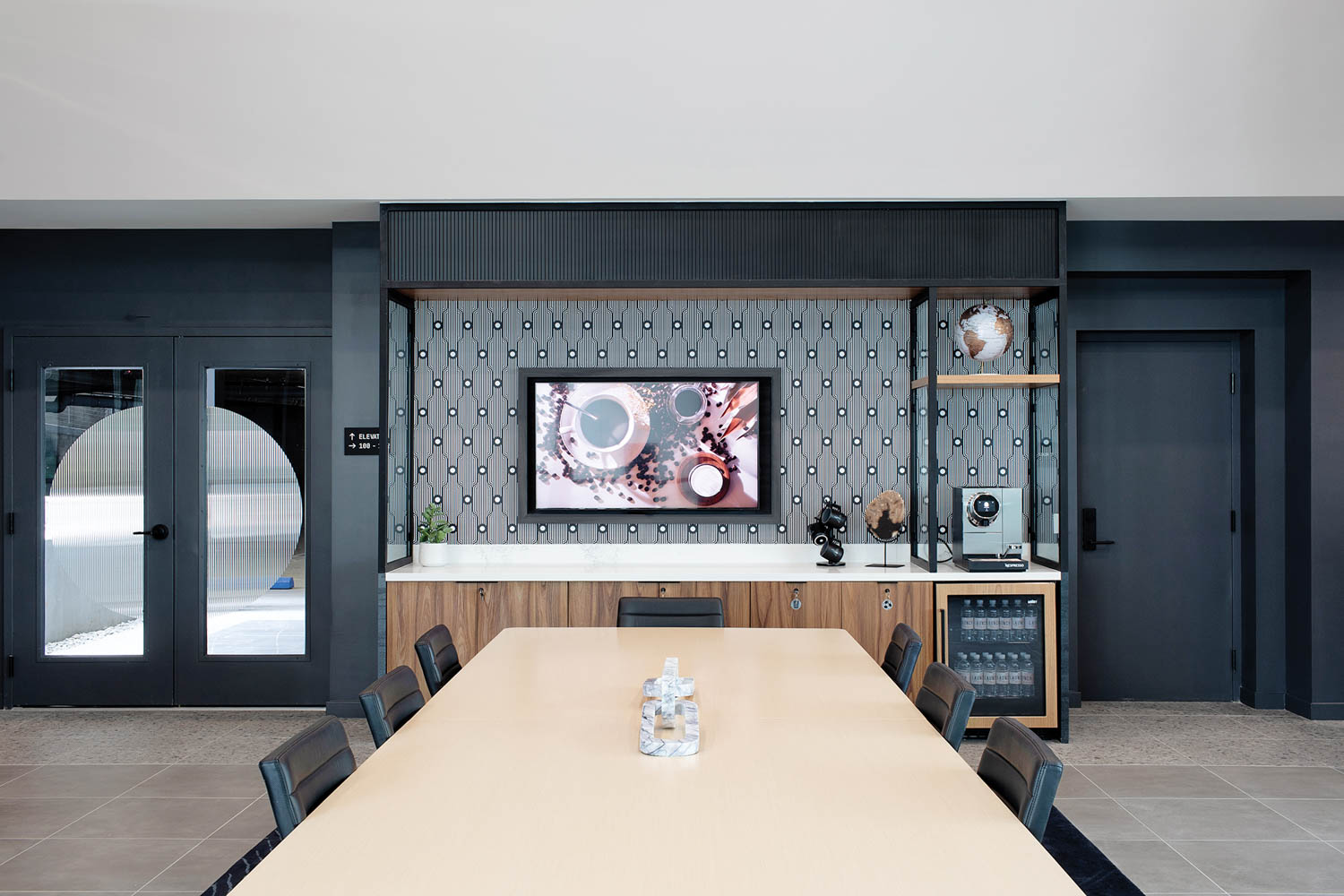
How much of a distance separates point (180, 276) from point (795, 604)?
13.1 feet

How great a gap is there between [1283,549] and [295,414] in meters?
5.81

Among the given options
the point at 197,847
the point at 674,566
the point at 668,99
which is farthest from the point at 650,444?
the point at 197,847

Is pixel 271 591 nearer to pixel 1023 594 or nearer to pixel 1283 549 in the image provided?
pixel 1023 594

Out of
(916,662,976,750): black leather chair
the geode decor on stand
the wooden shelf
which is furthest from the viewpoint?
the wooden shelf

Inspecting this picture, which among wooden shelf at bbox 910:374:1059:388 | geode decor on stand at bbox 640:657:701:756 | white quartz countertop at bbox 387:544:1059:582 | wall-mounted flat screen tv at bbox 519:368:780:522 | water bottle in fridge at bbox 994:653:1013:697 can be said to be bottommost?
water bottle in fridge at bbox 994:653:1013:697

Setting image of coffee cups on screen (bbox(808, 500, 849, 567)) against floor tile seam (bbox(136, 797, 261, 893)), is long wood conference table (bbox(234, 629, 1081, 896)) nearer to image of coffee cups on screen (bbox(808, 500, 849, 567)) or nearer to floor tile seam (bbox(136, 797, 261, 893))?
floor tile seam (bbox(136, 797, 261, 893))

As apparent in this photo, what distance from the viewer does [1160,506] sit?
5.26 meters

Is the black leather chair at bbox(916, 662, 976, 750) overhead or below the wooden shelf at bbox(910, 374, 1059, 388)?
below

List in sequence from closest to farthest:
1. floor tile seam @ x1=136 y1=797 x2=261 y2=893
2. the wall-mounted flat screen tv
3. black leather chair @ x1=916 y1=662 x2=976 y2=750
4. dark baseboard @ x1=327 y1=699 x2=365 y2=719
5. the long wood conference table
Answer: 1. the long wood conference table
2. black leather chair @ x1=916 y1=662 x2=976 y2=750
3. floor tile seam @ x1=136 y1=797 x2=261 y2=893
4. dark baseboard @ x1=327 y1=699 x2=365 y2=719
5. the wall-mounted flat screen tv

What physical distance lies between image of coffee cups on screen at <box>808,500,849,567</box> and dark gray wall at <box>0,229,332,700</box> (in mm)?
2890

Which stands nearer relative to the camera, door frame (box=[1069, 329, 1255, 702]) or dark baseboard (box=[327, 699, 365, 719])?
dark baseboard (box=[327, 699, 365, 719])

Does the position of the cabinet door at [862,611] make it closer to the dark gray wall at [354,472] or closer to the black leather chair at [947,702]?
the black leather chair at [947,702]

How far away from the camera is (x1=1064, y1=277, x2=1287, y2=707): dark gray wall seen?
16.7ft

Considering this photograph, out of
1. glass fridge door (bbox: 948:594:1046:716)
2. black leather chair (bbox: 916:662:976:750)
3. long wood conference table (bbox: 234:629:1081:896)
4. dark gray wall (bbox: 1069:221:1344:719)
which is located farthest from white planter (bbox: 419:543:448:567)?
dark gray wall (bbox: 1069:221:1344:719)
